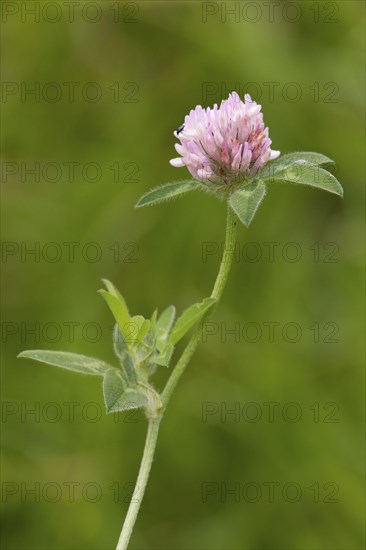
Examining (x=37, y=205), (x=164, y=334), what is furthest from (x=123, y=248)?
(x=164, y=334)

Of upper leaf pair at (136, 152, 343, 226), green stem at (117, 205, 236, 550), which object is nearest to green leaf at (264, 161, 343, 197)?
upper leaf pair at (136, 152, 343, 226)

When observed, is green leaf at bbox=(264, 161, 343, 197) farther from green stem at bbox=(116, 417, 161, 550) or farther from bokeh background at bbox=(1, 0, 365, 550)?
bokeh background at bbox=(1, 0, 365, 550)

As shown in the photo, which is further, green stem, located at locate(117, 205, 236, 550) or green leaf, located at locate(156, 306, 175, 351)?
green leaf, located at locate(156, 306, 175, 351)

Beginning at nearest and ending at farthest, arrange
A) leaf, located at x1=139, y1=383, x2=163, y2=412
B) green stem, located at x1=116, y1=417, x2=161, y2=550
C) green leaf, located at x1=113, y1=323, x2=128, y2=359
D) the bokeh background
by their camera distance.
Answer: green stem, located at x1=116, y1=417, x2=161, y2=550, leaf, located at x1=139, y1=383, x2=163, y2=412, green leaf, located at x1=113, y1=323, x2=128, y2=359, the bokeh background

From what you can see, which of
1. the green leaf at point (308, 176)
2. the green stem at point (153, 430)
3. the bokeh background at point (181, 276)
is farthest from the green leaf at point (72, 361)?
the bokeh background at point (181, 276)

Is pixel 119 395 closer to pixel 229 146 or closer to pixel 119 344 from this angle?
pixel 119 344

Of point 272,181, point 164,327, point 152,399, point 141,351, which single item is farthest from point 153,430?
point 272,181

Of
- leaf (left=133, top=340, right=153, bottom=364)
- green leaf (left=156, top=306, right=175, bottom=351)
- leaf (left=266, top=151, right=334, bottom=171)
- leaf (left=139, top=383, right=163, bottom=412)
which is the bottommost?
leaf (left=139, top=383, right=163, bottom=412)

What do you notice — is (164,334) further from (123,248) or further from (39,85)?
(39,85)
